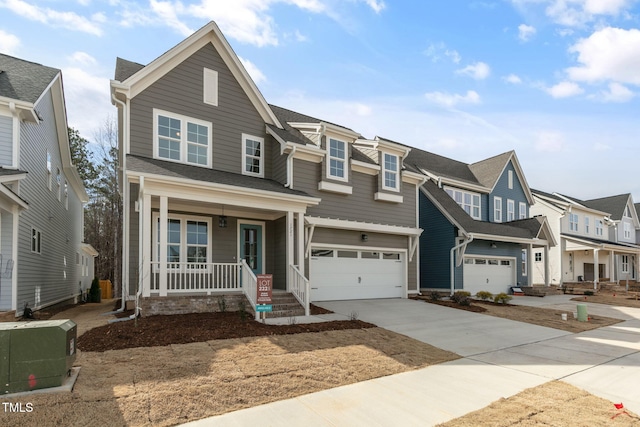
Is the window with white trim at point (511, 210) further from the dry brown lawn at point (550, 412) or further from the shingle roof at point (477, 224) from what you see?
the dry brown lawn at point (550, 412)

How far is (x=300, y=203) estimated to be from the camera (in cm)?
1233

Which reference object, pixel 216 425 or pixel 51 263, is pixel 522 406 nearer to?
pixel 216 425

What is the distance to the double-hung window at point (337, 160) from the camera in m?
14.7

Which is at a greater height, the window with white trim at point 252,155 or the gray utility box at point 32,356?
the window with white trim at point 252,155

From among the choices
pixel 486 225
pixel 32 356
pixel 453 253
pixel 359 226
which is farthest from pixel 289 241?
pixel 486 225

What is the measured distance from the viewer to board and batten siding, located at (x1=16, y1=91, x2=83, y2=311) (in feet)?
36.3

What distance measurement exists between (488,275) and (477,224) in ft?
10.0

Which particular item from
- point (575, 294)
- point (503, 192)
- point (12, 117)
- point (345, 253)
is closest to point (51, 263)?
point (12, 117)

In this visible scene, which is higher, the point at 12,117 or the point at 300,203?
the point at 12,117

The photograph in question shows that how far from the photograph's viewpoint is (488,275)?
2034cm

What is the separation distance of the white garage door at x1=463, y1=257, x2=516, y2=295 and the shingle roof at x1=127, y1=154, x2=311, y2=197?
11170mm

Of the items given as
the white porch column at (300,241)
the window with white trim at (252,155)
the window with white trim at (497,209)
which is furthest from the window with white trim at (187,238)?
the window with white trim at (497,209)

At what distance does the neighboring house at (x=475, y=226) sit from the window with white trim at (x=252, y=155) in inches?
359

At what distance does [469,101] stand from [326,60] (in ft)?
23.9
